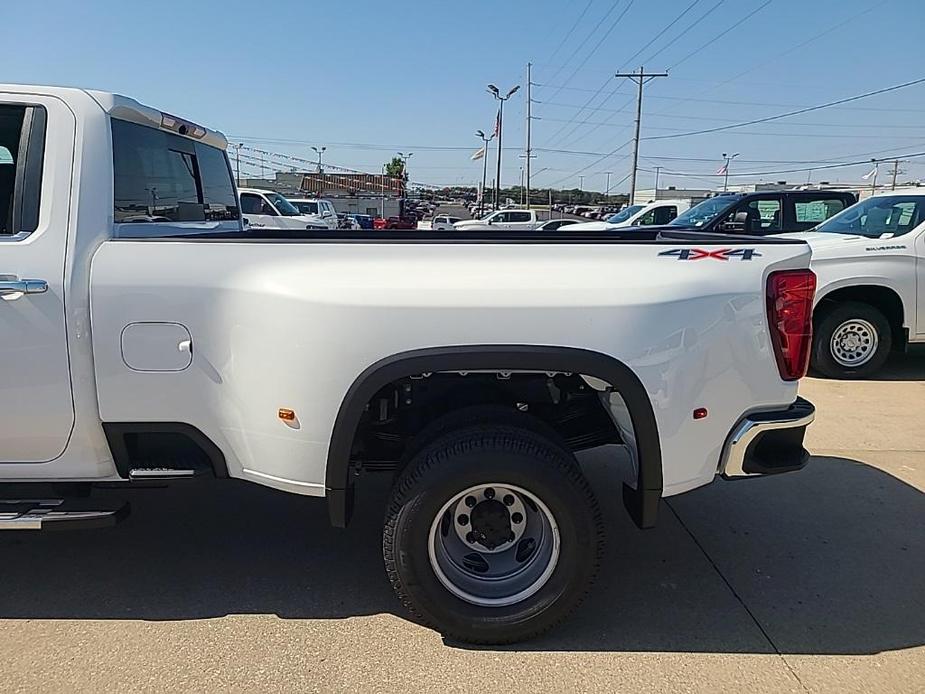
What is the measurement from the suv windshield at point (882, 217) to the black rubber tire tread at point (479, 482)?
595 centimetres

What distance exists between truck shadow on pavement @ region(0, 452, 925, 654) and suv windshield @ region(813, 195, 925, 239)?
3803mm

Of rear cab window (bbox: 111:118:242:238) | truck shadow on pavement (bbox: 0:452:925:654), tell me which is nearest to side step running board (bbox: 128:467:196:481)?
truck shadow on pavement (bbox: 0:452:925:654)

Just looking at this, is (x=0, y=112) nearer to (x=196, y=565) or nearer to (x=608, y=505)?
(x=196, y=565)

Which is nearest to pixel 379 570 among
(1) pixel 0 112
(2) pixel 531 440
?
(2) pixel 531 440

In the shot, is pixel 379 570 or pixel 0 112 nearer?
pixel 0 112

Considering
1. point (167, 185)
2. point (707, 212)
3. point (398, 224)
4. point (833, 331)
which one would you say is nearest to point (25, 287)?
point (167, 185)

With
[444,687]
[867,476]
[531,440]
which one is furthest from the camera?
[867,476]

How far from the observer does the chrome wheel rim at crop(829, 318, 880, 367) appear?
7.18 meters

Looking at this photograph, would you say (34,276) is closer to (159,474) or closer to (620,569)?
(159,474)

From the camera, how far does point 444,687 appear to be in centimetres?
265

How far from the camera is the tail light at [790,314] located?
2807mm

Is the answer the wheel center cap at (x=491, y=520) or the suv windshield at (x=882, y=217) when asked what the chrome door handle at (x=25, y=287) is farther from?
the suv windshield at (x=882, y=217)

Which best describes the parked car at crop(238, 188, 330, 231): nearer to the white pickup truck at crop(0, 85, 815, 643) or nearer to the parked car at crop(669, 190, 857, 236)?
the parked car at crop(669, 190, 857, 236)

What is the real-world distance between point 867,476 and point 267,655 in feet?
12.8
